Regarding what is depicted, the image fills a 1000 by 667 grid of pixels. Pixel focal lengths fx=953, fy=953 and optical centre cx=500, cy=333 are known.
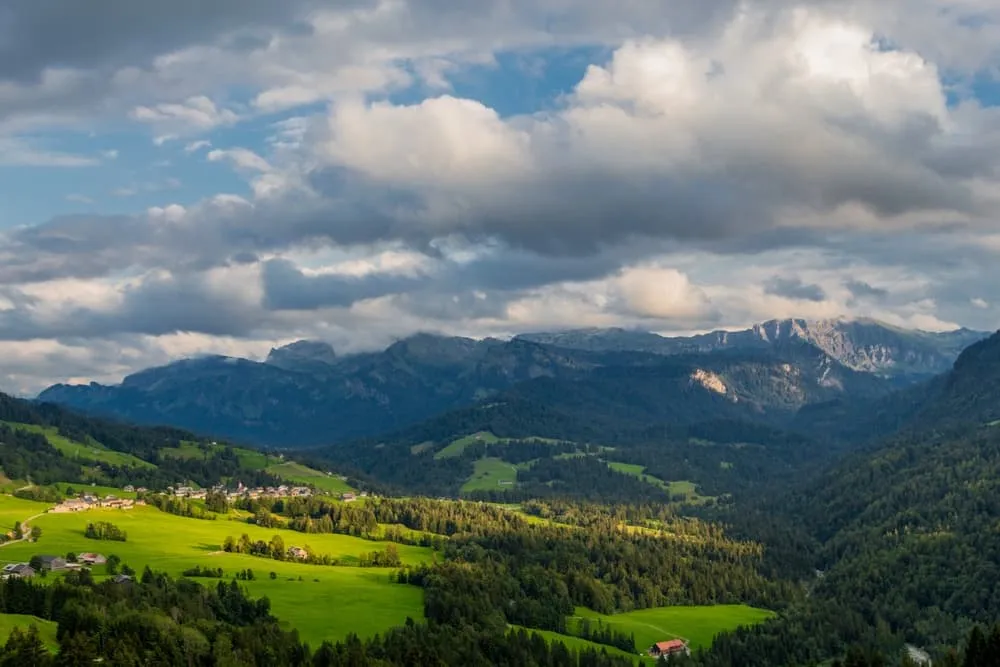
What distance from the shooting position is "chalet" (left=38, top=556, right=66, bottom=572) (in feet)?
610

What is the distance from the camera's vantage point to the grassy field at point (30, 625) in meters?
128

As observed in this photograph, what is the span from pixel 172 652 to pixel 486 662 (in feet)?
164

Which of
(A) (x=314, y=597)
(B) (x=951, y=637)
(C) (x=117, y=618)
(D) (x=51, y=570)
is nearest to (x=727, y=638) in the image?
(B) (x=951, y=637)

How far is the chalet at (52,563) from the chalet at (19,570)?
356cm

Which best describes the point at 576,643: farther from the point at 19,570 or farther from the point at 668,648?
the point at 19,570

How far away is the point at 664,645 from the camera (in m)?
190

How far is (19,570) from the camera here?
584ft

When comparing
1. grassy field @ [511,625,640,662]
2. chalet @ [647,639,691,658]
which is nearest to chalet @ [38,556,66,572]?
grassy field @ [511,625,640,662]

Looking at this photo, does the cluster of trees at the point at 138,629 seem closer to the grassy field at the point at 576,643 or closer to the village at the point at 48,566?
the village at the point at 48,566

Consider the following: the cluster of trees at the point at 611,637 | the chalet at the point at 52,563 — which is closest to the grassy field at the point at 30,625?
the chalet at the point at 52,563

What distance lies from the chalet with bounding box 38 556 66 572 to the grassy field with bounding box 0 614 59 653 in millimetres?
49320

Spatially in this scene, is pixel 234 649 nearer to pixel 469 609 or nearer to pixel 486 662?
pixel 486 662

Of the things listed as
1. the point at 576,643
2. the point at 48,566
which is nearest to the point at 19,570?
the point at 48,566

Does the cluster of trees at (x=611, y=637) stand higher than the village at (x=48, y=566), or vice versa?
the village at (x=48, y=566)
